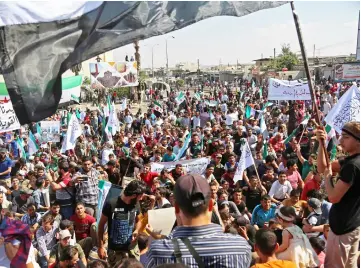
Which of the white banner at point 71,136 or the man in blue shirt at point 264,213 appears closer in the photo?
the man in blue shirt at point 264,213

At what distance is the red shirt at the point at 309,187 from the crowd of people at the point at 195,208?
21 mm

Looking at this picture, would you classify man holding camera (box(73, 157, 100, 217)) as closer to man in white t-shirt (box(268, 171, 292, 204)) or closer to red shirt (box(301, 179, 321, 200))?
man in white t-shirt (box(268, 171, 292, 204))

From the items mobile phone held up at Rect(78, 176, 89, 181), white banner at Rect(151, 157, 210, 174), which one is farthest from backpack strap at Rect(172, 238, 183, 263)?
white banner at Rect(151, 157, 210, 174)

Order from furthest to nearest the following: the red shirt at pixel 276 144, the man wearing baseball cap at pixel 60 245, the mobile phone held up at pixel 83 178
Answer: the red shirt at pixel 276 144 < the mobile phone held up at pixel 83 178 < the man wearing baseball cap at pixel 60 245

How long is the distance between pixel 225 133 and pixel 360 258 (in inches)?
331

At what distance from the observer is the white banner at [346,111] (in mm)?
7367

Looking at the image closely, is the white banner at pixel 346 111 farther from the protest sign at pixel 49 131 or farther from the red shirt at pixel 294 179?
the protest sign at pixel 49 131

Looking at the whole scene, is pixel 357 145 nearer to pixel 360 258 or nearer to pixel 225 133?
pixel 360 258

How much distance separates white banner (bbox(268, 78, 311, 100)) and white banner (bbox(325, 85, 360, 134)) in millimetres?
6137

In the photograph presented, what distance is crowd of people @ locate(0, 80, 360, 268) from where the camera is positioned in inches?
93.0

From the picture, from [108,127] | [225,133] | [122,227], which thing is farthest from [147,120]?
[122,227]

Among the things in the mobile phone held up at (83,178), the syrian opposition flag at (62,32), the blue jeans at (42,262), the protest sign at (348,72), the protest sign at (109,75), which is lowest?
the blue jeans at (42,262)

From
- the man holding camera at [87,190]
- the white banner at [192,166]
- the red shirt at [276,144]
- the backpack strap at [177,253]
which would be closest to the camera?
the backpack strap at [177,253]

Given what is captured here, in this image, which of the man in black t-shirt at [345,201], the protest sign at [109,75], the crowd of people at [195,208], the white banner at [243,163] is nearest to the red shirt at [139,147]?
the crowd of people at [195,208]
